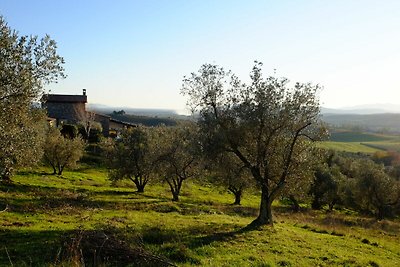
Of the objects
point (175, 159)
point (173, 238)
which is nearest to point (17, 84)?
point (173, 238)

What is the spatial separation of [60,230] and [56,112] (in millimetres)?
100468

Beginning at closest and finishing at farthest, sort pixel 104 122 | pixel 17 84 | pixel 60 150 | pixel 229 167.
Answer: pixel 17 84, pixel 229 167, pixel 60 150, pixel 104 122

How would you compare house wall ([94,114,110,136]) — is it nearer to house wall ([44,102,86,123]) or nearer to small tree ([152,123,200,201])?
house wall ([44,102,86,123])

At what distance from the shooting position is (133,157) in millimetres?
57219

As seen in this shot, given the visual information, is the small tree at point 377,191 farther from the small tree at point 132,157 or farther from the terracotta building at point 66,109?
the terracotta building at point 66,109

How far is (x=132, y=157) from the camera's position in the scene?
188ft

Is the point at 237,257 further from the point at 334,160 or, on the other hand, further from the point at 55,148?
the point at 334,160

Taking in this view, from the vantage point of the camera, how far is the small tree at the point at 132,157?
56375 mm

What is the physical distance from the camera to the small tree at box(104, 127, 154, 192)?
56375mm

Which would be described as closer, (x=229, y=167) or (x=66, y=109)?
(x=229, y=167)

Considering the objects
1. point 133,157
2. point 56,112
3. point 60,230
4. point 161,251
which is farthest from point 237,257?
point 56,112

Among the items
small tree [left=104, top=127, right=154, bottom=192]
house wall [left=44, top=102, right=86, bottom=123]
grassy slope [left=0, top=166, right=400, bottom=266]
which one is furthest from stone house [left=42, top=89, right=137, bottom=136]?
grassy slope [left=0, top=166, right=400, bottom=266]

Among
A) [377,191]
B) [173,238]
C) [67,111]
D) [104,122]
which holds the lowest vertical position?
[377,191]

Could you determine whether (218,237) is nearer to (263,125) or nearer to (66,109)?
(263,125)
